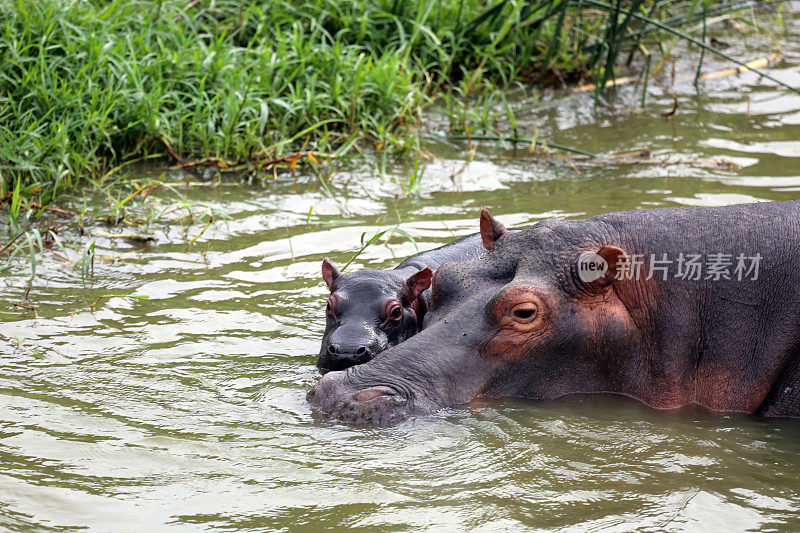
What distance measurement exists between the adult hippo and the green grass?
3049 mm

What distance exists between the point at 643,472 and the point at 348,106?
4.94m

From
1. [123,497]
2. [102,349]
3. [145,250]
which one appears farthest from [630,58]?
[123,497]

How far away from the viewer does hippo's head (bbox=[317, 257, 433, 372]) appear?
4.63 meters

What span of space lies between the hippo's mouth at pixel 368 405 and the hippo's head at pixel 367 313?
56cm

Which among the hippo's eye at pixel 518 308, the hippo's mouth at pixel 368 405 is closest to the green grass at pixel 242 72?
the hippo's mouth at pixel 368 405

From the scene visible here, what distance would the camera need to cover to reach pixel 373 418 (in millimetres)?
3938

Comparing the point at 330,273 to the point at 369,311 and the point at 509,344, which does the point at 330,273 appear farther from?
→ the point at 509,344

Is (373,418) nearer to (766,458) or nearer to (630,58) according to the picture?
(766,458)

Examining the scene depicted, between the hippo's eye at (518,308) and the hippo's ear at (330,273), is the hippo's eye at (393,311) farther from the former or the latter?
the hippo's eye at (518,308)

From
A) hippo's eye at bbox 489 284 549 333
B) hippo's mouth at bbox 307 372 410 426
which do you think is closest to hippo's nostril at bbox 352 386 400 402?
hippo's mouth at bbox 307 372 410 426

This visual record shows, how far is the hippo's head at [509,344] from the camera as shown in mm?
4008

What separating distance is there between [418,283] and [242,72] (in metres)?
3.39

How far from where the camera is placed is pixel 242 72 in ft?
26.0

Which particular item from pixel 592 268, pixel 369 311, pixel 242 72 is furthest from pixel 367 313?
pixel 242 72
